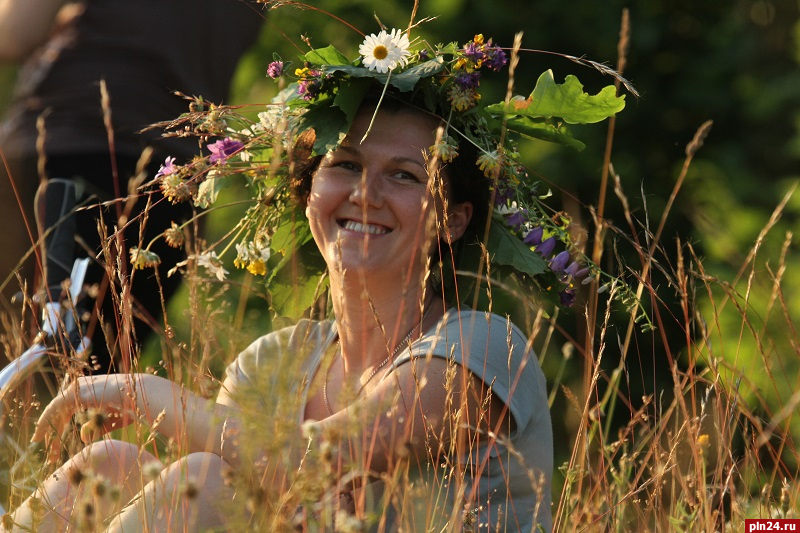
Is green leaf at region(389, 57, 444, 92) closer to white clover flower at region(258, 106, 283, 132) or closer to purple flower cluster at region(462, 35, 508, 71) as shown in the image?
purple flower cluster at region(462, 35, 508, 71)

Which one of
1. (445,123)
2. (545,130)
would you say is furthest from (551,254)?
(445,123)

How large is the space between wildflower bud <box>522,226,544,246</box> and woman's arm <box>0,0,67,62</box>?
1.49 metres

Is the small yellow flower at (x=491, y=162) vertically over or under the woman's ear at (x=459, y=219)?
over

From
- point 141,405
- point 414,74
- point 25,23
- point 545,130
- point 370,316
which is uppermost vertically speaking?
point 25,23

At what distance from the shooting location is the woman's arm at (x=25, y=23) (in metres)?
3.23

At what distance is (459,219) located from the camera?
2.94m

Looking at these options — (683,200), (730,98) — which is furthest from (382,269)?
(730,98)

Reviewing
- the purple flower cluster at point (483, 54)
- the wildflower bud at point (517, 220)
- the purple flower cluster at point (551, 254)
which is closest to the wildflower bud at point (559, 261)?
the purple flower cluster at point (551, 254)

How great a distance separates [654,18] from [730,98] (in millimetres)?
866

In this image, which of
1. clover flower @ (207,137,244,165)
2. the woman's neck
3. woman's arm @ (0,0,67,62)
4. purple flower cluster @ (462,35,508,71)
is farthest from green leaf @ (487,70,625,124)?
woman's arm @ (0,0,67,62)

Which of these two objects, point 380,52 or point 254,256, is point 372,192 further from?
point 254,256

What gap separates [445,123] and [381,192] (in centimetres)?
23

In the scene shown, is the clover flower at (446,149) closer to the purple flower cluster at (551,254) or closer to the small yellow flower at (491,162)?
the small yellow flower at (491,162)

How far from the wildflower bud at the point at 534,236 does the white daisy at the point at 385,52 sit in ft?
1.70
